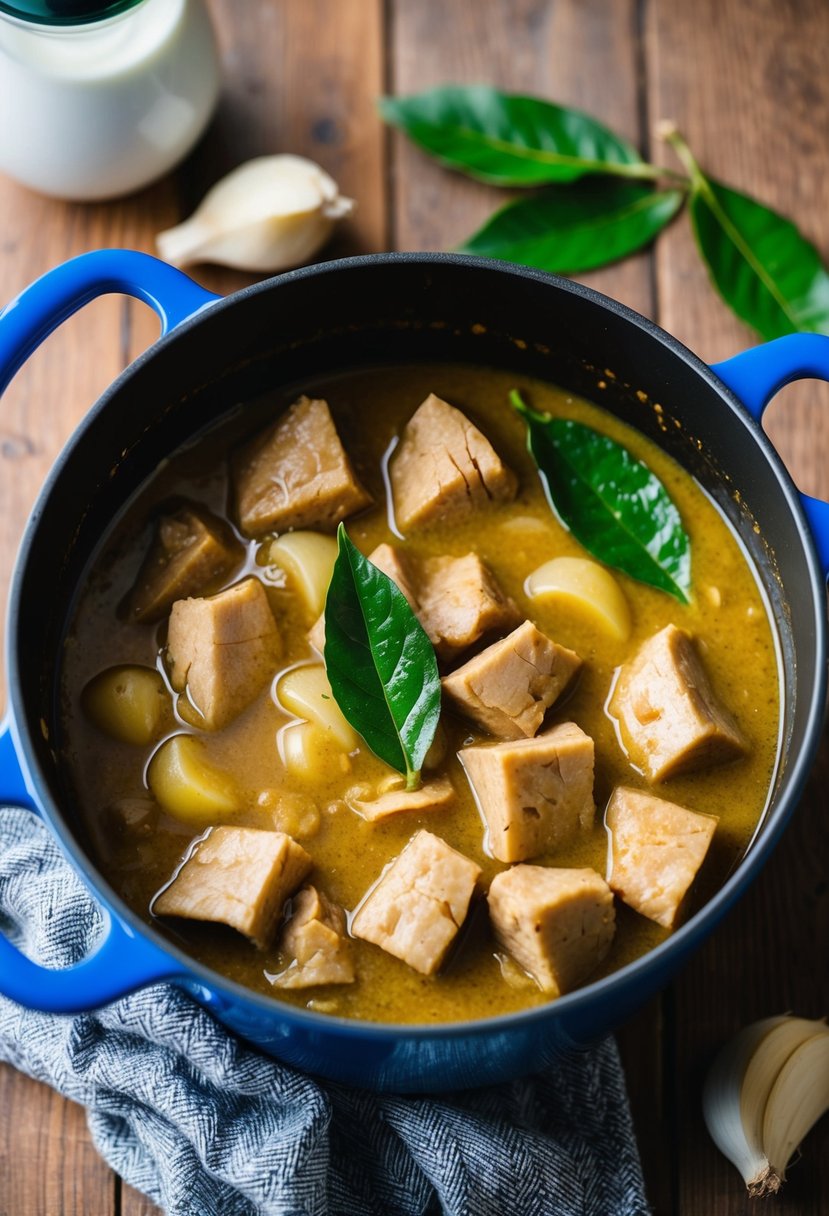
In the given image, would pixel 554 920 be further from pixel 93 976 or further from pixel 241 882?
pixel 93 976

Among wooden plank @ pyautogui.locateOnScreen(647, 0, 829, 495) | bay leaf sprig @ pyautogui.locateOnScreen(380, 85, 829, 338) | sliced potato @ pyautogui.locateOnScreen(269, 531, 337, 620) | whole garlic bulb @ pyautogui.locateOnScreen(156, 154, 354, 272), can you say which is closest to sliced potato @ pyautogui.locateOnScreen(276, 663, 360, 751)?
sliced potato @ pyautogui.locateOnScreen(269, 531, 337, 620)

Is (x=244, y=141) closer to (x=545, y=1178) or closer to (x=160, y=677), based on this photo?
(x=160, y=677)

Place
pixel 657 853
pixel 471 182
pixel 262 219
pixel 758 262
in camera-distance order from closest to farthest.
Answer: pixel 657 853, pixel 262 219, pixel 758 262, pixel 471 182

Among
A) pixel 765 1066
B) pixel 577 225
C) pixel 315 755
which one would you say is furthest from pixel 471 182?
pixel 765 1066

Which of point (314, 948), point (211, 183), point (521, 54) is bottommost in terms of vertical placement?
point (314, 948)

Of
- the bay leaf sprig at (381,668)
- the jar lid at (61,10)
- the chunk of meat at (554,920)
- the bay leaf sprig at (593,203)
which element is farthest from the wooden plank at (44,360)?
the chunk of meat at (554,920)

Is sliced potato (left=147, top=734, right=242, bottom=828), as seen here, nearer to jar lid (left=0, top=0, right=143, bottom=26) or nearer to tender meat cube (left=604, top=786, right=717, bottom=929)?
tender meat cube (left=604, top=786, right=717, bottom=929)

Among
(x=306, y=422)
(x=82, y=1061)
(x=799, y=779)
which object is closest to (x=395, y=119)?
(x=306, y=422)
